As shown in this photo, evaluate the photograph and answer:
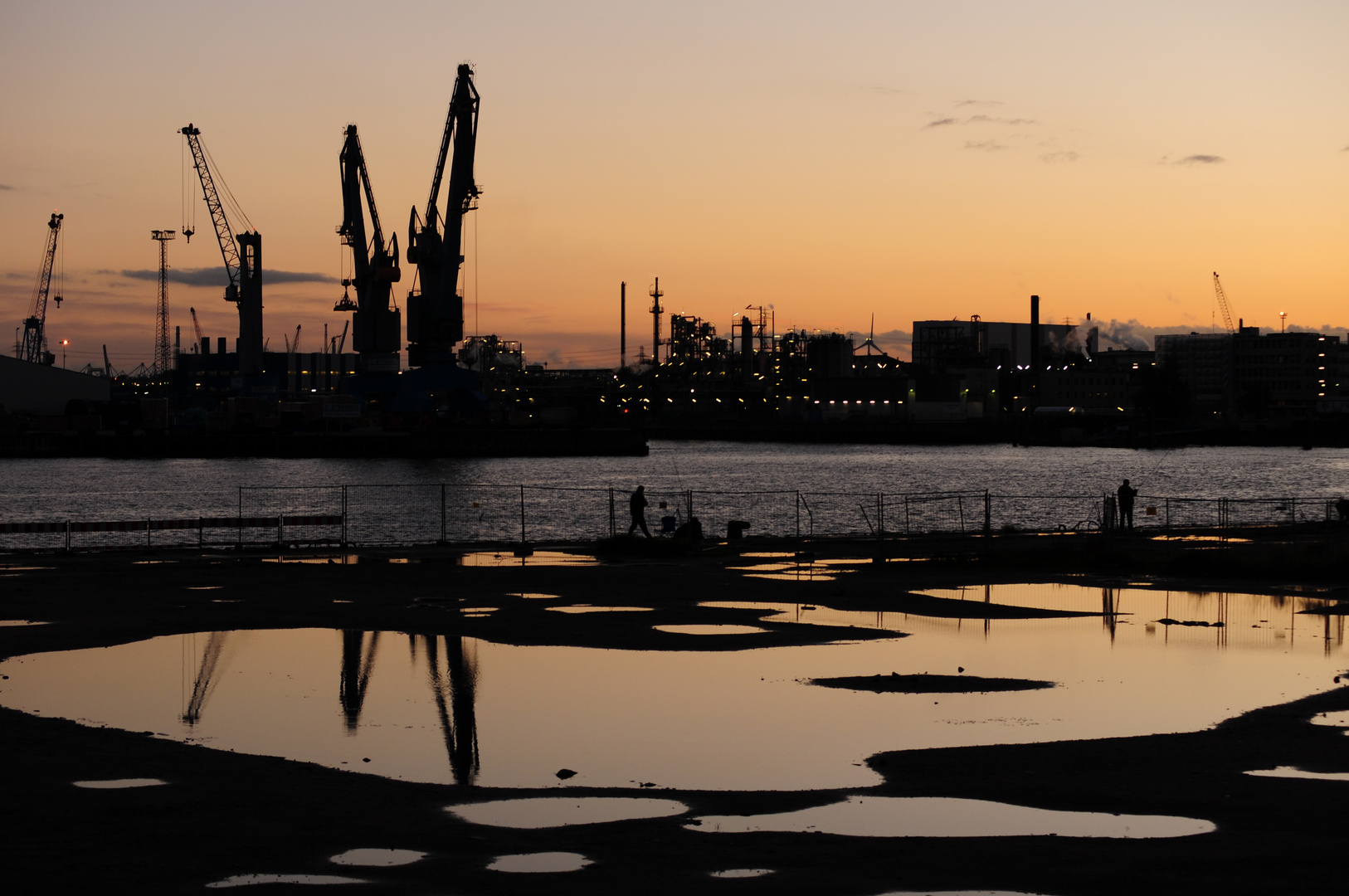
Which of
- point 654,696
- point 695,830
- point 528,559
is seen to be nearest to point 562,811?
point 695,830

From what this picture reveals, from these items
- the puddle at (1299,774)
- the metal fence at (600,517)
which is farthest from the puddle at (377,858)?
the metal fence at (600,517)

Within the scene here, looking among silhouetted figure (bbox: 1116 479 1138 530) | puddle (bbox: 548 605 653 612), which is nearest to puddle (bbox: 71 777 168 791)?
puddle (bbox: 548 605 653 612)

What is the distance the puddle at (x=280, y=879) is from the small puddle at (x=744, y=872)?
2.27 metres

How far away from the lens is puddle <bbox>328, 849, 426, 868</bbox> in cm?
917

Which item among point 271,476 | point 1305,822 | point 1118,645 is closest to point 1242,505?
point 1118,645

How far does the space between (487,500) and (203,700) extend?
73420mm

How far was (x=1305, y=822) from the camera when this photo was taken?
1007 centimetres

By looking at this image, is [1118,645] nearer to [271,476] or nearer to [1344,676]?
[1344,676]

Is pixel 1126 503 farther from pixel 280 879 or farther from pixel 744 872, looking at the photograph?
pixel 280 879

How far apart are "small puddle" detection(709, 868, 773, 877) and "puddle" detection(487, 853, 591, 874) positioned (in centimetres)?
92

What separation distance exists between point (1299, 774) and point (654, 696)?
696cm

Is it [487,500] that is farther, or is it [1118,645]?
[487,500]

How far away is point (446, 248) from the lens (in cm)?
14125

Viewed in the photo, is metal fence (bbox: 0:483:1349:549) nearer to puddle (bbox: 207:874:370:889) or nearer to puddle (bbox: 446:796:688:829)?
puddle (bbox: 446:796:688:829)
